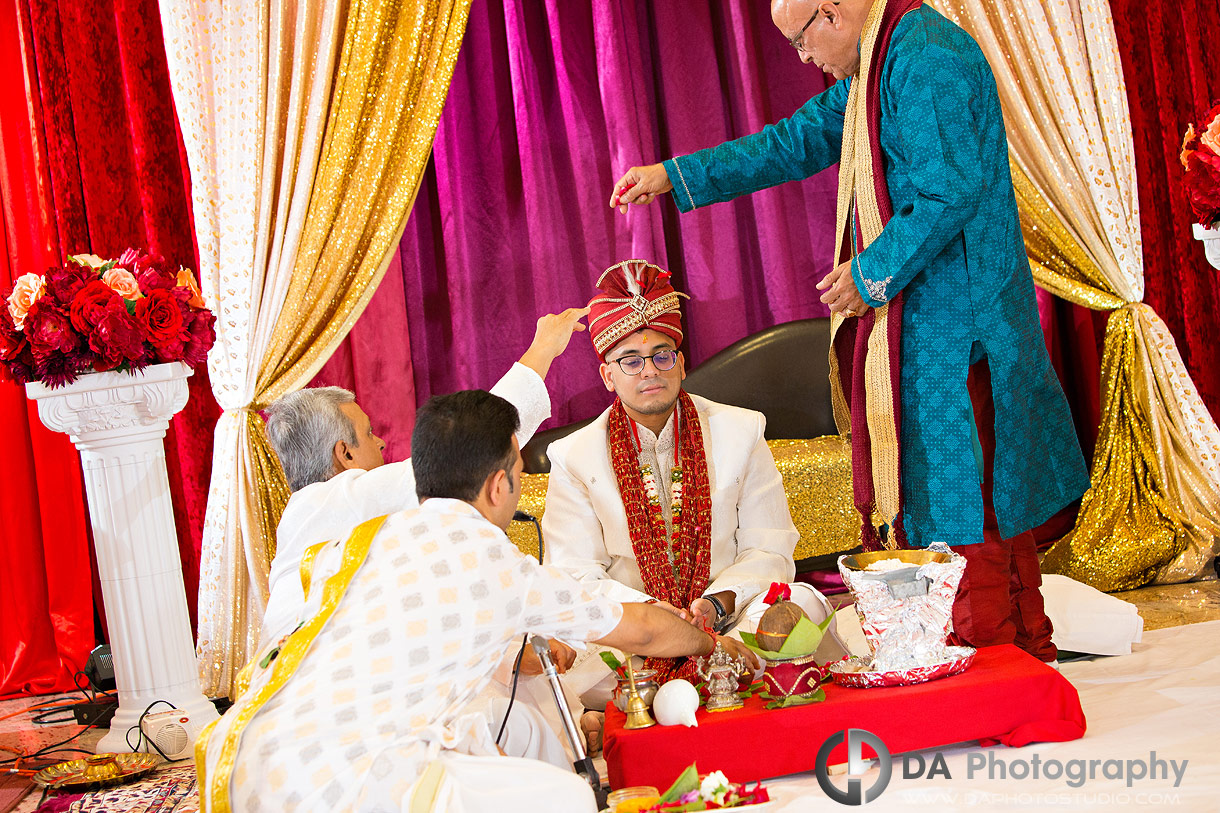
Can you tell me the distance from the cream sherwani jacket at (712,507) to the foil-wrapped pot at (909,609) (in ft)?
2.60

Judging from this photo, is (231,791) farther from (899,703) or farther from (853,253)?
(853,253)

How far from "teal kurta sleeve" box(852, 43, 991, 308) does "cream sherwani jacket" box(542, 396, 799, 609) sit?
33.6 inches

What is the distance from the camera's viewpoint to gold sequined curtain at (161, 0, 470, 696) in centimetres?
402

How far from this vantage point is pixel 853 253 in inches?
113

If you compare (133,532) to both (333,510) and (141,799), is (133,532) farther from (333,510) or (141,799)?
(333,510)

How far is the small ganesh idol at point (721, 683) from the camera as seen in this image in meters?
2.38

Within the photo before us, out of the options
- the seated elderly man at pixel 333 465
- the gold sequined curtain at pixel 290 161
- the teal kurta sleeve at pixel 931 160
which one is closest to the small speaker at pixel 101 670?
the gold sequined curtain at pixel 290 161

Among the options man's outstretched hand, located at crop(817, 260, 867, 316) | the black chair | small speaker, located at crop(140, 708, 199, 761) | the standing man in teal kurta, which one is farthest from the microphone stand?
the black chair

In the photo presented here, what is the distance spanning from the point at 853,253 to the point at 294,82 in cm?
232

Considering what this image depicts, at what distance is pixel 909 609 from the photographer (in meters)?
2.33

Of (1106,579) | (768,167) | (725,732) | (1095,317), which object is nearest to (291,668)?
(725,732)

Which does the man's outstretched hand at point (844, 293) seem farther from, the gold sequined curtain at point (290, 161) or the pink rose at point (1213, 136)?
the gold sequined curtain at point (290, 161)

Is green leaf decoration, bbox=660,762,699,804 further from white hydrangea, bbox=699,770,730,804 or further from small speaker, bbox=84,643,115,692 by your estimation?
small speaker, bbox=84,643,115,692
